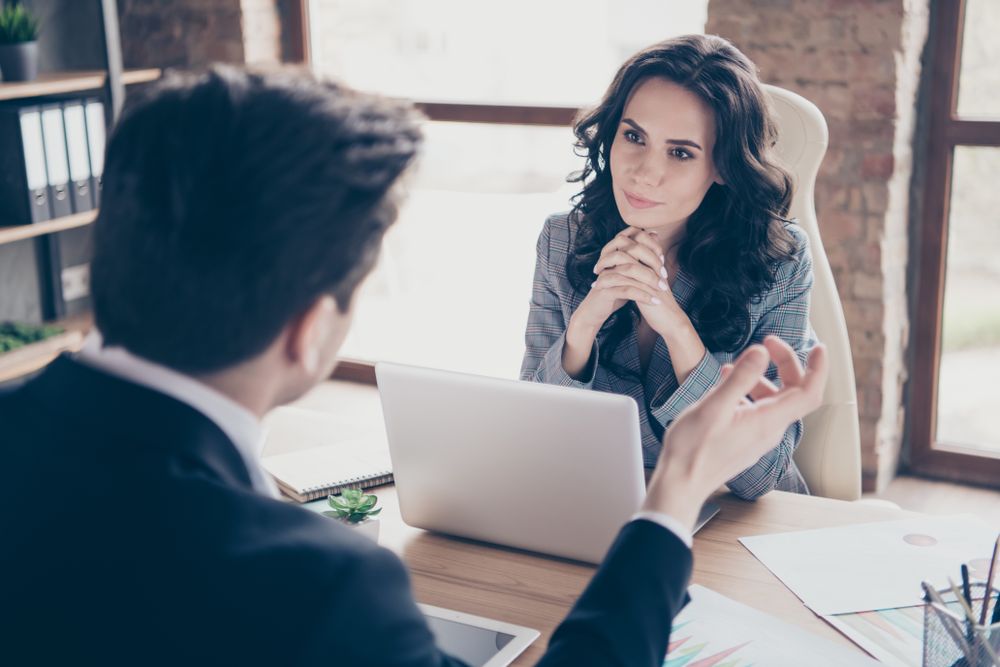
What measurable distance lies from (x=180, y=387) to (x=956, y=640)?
2.36 feet

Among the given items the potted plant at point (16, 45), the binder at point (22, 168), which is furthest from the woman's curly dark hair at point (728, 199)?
the potted plant at point (16, 45)

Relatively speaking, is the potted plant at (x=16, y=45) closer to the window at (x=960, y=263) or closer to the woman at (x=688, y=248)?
the woman at (x=688, y=248)

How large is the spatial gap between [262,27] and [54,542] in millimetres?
3410

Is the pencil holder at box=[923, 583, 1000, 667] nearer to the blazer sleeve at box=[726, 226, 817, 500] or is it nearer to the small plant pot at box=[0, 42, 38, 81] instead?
the blazer sleeve at box=[726, 226, 817, 500]

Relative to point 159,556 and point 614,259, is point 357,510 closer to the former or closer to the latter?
point 614,259

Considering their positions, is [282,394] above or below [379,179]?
below

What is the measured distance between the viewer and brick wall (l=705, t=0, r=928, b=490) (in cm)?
279

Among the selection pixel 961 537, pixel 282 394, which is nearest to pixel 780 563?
pixel 961 537

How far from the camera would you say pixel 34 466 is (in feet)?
2.33

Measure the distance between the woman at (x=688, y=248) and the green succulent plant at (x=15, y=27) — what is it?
2.04 meters

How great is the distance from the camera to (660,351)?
1785 mm

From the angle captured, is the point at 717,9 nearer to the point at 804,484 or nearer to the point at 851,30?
the point at 851,30

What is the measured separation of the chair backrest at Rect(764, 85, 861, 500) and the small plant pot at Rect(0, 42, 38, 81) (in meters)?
2.22

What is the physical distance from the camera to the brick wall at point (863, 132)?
9.14 feet
